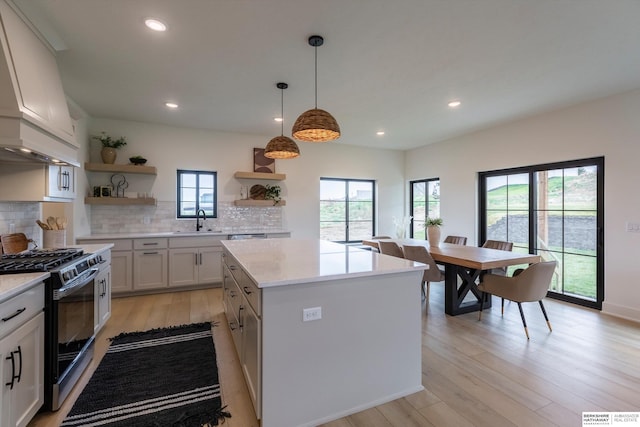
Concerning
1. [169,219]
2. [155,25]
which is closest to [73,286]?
[155,25]

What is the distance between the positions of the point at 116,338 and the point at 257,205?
3.03 m

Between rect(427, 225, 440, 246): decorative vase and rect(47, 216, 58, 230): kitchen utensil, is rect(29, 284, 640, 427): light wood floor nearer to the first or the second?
rect(427, 225, 440, 246): decorative vase

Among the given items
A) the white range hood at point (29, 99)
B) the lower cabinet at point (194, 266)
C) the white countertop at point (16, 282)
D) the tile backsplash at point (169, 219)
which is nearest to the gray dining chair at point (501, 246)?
the tile backsplash at point (169, 219)

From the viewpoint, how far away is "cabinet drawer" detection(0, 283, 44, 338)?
4.92 ft

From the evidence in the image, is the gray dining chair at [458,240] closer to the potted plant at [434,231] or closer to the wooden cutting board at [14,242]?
the potted plant at [434,231]

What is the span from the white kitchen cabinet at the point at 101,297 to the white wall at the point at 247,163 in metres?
2.13

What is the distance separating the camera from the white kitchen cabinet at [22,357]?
1.50m

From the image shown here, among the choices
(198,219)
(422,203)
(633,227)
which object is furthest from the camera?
(422,203)

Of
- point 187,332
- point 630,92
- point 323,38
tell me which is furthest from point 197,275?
point 630,92

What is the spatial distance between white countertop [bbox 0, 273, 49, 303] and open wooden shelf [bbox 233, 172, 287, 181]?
3614 millimetres

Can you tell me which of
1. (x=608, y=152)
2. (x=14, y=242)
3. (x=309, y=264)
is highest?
(x=608, y=152)

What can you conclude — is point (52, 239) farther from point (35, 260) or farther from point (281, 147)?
point (281, 147)

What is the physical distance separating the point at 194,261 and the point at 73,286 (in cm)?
247

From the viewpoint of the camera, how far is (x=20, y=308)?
5.38ft
